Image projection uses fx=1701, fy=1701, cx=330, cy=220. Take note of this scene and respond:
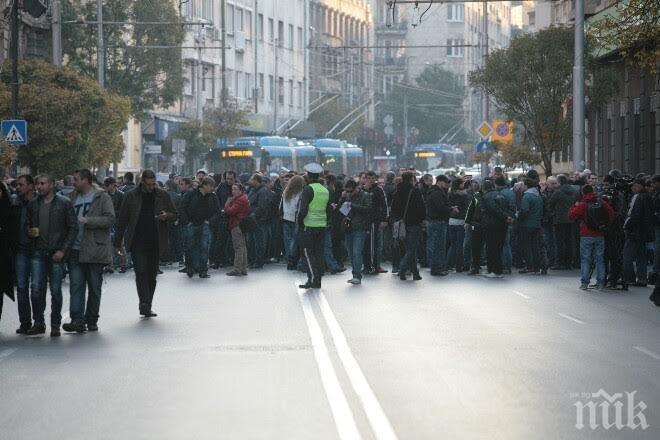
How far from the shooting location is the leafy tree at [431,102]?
451ft

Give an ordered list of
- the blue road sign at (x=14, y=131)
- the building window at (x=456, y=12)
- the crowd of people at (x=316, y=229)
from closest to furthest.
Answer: the crowd of people at (x=316, y=229) < the blue road sign at (x=14, y=131) < the building window at (x=456, y=12)

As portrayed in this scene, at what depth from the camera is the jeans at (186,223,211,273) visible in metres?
29.5

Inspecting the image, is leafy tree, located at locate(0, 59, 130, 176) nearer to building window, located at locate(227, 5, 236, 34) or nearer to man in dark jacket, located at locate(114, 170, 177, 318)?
man in dark jacket, located at locate(114, 170, 177, 318)

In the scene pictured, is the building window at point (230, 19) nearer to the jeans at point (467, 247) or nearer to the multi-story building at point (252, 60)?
the multi-story building at point (252, 60)

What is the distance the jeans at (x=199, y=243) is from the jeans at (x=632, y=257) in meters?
7.49

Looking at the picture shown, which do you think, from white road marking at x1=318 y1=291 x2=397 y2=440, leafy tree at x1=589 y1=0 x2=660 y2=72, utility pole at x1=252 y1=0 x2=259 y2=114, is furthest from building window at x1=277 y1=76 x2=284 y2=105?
white road marking at x1=318 y1=291 x2=397 y2=440

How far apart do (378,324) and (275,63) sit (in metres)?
72.5

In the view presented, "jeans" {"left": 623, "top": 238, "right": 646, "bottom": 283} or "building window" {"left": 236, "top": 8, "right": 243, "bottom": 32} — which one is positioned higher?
"building window" {"left": 236, "top": 8, "right": 243, "bottom": 32}

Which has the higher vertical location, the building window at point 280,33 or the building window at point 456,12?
the building window at point 456,12

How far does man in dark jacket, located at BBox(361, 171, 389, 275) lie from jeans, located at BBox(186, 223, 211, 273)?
9.36 ft

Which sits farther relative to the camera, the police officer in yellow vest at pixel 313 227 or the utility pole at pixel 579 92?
the utility pole at pixel 579 92

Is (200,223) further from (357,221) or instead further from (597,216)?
(597,216)

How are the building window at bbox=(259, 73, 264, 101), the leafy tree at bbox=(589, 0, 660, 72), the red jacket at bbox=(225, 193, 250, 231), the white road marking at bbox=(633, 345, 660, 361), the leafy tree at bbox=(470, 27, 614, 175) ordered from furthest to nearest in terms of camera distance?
the building window at bbox=(259, 73, 264, 101), the leafy tree at bbox=(470, 27, 614, 175), the red jacket at bbox=(225, 193, 250, 231), the leafy tree at bbox=(589, 0, 660, 72), the white road marking at bbox=(633, 345, 660, 361)

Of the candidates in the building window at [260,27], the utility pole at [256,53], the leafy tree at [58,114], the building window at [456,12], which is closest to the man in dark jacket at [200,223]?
the leafy tree at [58,114]
